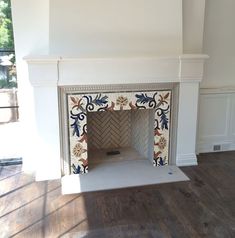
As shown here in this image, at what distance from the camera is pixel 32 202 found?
2869 mm

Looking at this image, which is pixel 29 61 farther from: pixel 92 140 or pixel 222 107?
pixel 222 107

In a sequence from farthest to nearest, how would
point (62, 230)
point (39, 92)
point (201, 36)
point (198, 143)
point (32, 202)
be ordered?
point (198, 143) → point (201, 36) → point (39, 92) → point (32, 202) → point (62, 230)

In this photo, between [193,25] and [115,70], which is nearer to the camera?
[115,70]

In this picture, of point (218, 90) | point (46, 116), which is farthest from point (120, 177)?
point (218, 90)

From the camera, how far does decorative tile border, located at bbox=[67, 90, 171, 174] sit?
129 inches

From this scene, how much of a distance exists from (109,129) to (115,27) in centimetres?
137

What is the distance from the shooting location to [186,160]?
368 centimetres

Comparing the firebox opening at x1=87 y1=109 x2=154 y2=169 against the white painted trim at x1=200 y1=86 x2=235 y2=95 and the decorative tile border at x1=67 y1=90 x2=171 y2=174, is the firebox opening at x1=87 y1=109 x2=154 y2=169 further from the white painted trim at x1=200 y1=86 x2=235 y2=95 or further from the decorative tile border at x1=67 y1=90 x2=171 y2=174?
the white painted trim at x1=200 y1=86 x2=235 y2=95

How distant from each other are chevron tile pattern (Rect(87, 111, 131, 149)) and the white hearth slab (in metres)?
0.46

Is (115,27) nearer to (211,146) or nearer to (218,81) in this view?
(218,81)

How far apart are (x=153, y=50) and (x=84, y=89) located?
91cm

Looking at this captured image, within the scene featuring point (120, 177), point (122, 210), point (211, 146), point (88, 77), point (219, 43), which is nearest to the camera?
point (122, 210)

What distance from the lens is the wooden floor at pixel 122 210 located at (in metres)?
2.45

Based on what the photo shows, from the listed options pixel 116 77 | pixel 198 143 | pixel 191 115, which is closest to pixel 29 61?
pixel 116 77
